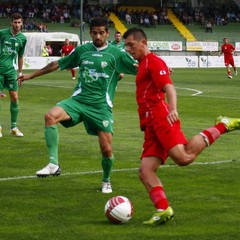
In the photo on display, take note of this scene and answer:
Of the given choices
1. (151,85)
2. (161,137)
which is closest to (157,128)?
(161,137)

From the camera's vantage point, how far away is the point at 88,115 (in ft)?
38.5

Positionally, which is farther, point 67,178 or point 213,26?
point 213,26

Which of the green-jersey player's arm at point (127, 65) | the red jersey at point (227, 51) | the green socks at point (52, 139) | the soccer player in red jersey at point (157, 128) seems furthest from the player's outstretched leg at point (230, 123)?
the red jersey at point (227, 51)

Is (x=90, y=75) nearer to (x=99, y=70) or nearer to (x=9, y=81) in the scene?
(x=99, y=70)

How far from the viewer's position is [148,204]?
10852 mm

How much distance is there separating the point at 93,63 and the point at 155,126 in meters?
2.64

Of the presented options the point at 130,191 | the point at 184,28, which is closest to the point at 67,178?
the point at 130,191

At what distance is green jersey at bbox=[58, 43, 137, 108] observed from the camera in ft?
38.9

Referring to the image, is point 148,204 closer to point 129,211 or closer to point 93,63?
point 129,211

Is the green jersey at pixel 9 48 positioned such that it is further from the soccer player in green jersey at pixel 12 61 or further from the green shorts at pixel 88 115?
the green shorts at pixel 88 115

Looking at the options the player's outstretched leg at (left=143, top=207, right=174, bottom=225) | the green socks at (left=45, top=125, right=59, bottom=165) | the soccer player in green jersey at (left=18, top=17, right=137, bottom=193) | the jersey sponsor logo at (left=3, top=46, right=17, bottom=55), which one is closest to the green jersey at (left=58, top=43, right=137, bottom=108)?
the soccer player in green jersey at (left=18, top=17, right=137, bottom=193)

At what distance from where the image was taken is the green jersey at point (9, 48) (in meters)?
19.7

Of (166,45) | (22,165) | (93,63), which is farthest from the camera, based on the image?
(166,45)

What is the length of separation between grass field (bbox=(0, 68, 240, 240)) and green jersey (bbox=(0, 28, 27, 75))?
1.54 m
